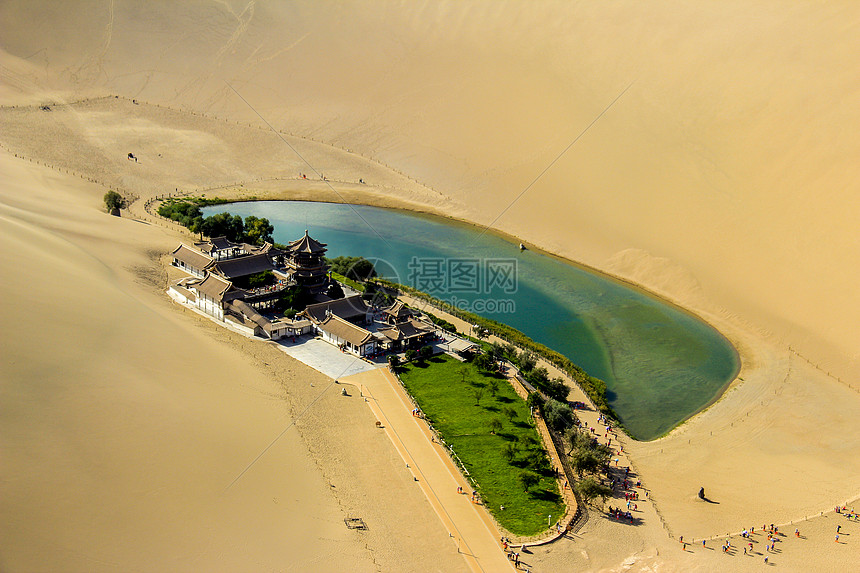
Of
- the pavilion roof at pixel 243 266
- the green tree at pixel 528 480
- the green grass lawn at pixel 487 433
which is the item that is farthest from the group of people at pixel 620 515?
the pavilion roof at pixel 243 266

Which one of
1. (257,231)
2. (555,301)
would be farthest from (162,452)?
(257,231)

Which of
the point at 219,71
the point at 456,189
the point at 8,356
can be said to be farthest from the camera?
the point at 219,71

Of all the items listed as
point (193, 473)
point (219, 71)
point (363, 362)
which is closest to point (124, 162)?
point (219, 71)

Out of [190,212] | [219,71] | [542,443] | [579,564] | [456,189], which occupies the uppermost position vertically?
[219,71]

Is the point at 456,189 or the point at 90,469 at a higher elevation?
the point at 456,189

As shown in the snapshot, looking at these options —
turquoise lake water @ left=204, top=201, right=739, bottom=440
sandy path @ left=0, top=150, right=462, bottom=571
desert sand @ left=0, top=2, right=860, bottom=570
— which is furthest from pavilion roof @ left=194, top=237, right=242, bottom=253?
sandy path @ left=0, top=150, right=462, bottom=571

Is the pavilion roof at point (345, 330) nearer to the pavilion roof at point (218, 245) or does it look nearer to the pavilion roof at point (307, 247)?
the pavilion roof at point (307, 247)

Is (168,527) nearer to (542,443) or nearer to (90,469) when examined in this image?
(90,469)
